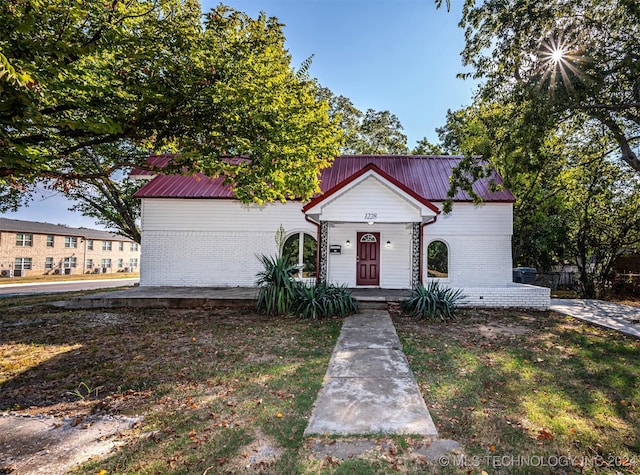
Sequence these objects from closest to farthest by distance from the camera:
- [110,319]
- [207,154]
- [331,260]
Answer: [207,154]
[110,319]
[331,260]

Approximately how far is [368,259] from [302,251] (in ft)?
9.30

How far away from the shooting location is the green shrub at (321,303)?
917 centimetres

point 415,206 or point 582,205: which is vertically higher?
point 582,205

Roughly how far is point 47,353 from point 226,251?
770cm

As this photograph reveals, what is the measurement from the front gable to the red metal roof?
5.22 ft

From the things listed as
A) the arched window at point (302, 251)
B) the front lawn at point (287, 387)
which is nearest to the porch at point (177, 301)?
the front lawn at point (287, 387)

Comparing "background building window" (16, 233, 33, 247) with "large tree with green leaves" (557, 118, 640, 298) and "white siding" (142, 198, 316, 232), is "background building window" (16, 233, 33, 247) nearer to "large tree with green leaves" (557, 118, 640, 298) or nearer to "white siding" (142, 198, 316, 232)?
"white siding" (142, 198, 316, 232)

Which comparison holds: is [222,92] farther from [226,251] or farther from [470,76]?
[470,76]

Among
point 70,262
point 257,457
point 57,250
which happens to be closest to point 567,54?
point 257,457

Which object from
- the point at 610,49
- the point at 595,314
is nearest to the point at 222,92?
the point at 610,49

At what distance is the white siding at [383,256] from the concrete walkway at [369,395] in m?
6.52

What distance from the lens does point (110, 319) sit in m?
9.02

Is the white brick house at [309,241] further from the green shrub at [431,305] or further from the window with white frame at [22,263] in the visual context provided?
the window with white frame at [22,263]

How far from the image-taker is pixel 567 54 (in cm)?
819
